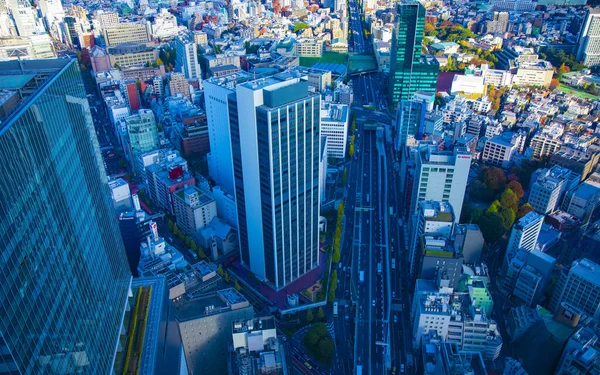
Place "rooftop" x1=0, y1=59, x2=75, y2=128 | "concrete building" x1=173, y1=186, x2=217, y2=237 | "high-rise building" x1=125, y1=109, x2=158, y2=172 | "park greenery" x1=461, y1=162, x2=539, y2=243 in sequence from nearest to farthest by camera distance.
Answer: "rooftop" x1=0, y1=59, x2=75, y2=128
"concrete building" x1=173, y1=186, x2=217, y2=237
"park greenery" x1=461, y1=162, x2=539, y2=243
"high-rise building" x1=125, y1=109, x2=158, y2=172

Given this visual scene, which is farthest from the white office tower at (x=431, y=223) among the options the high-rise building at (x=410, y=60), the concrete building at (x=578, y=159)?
the high-rise building at (x=410, y=60)

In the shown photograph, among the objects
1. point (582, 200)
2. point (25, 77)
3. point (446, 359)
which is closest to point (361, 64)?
point (582, 200)

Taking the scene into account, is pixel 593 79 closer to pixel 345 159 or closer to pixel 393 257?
pixel 345 159

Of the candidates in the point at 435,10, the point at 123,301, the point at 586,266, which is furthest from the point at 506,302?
the point at 435,10

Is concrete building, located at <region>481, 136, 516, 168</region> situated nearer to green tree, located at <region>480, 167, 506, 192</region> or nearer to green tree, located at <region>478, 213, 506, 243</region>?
green tree, located at <region>480, 167, 506, 192</region>

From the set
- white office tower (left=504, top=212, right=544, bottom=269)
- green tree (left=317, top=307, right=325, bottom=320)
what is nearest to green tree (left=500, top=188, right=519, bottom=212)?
white office tower (left=504, top=212, right=544, bottom=269)

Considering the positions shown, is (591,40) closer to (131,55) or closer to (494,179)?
(494,179)

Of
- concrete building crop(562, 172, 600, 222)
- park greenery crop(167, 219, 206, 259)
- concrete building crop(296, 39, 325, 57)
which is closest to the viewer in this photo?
park greenery crop(167, 219, 206, 259)
